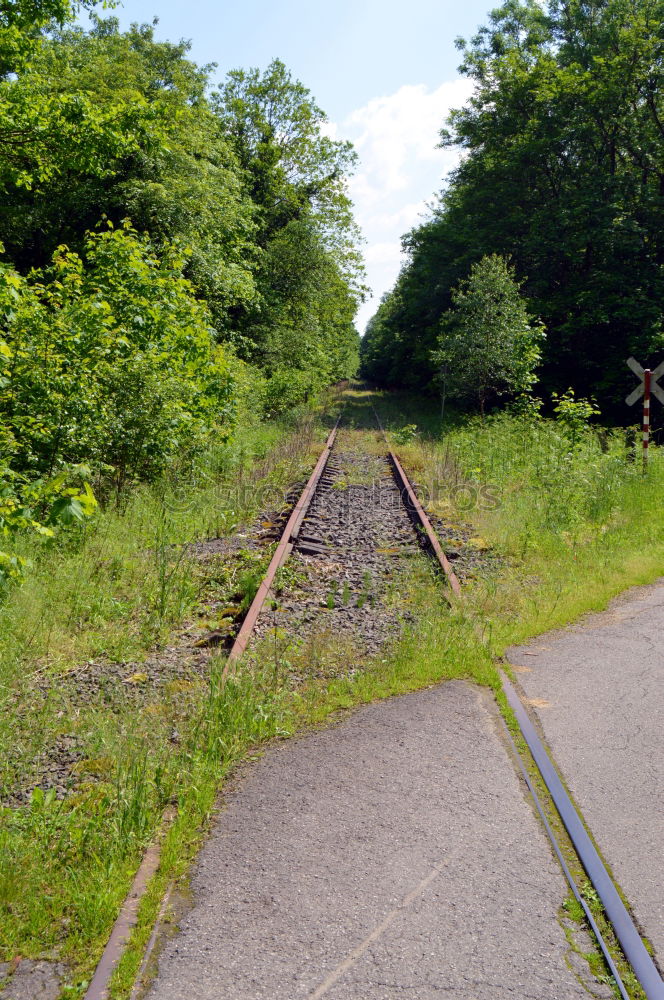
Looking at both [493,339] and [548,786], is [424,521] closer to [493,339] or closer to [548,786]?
[548,786]

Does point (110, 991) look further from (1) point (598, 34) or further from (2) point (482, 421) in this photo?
(1) point (598, 34)

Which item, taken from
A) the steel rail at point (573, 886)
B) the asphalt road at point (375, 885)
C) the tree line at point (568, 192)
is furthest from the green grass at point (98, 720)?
the tree line at point (568, 192)

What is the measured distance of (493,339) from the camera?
20094mm

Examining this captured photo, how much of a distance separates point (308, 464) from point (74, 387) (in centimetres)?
803

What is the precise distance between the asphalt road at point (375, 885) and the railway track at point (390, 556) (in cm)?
15

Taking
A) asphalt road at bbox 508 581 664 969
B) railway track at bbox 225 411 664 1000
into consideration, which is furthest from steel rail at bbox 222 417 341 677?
asphalt road at bbox 508 581 664 969

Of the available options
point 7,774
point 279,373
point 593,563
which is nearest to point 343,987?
point 7,774

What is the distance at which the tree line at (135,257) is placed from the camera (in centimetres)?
775

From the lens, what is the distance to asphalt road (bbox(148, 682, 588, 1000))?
2428 mm

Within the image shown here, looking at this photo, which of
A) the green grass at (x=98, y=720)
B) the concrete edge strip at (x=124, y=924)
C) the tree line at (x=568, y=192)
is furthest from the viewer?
the tree line at (x=568, y=192)

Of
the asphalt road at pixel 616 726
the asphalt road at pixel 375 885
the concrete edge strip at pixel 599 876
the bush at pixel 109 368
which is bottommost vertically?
the asphalt road at pixel 616 726

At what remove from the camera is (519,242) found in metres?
29.8

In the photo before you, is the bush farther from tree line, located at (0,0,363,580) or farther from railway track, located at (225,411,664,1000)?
railway track, located at (225,411,664,1000)

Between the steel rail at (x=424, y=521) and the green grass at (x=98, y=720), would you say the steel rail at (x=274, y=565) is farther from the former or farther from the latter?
the steel rail at (x=424, y=521)
